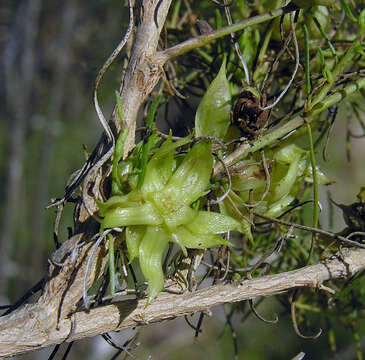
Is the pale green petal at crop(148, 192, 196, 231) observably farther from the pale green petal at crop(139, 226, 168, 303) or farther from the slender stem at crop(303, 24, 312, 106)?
the slender stem at crop(303, 24, 312, 106)

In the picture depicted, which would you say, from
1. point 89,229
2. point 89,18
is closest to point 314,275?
point 89,229

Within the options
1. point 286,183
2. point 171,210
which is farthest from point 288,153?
point 171,210

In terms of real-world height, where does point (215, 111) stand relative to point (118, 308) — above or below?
above

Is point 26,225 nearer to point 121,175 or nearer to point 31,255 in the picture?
point 31,255

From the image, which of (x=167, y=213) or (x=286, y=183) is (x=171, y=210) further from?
(x=286, y=183)

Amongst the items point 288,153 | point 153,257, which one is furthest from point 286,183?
point 153,257

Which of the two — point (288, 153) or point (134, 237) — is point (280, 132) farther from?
point (134, 237)
